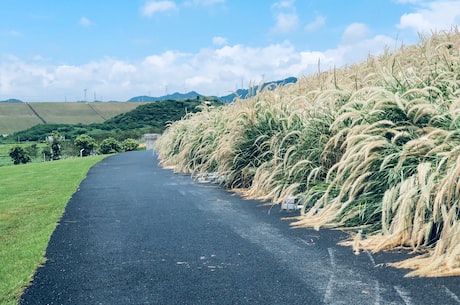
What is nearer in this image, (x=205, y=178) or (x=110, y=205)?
(x=110, y=205)

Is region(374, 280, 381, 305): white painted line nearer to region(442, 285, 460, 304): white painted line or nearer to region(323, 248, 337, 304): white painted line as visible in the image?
region(323, 248, 337, 304): white painted line

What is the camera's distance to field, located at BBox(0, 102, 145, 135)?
4481 inches

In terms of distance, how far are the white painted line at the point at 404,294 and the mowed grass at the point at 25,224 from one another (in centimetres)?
299

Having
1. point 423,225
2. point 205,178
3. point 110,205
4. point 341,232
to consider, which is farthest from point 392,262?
point 205,178

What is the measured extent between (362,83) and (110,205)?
490cm

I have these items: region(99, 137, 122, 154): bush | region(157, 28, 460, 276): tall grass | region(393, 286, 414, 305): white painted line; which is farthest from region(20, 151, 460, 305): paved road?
region(99, 137, 122, 154): bush

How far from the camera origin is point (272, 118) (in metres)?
10.5

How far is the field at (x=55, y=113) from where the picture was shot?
373ft

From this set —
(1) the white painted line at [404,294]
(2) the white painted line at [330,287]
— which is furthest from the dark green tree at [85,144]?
(1) the white painted line at [404,294]

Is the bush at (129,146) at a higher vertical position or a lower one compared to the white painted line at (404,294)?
lower

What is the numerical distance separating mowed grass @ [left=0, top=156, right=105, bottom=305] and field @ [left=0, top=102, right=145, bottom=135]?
103758 mm

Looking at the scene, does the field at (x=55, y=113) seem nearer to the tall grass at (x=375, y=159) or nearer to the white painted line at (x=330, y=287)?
the tall grass at (x=375, y=159)

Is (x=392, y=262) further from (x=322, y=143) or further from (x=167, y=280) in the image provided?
(x=322, y=143)

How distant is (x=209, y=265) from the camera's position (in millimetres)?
4832
